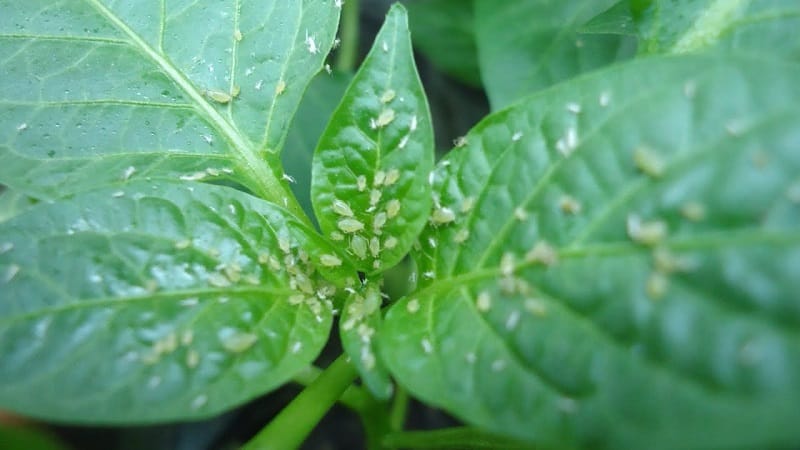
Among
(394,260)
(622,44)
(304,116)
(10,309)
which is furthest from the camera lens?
(304,116)

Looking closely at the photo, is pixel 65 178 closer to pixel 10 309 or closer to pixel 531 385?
pixel 10 309

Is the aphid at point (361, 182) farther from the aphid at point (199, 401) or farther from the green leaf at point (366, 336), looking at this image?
the aphid at point (199, 401)

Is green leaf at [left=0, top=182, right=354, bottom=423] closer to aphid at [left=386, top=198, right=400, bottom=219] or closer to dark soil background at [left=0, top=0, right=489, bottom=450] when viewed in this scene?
aphid at [left=386, top=198, right=400, bottom=219]

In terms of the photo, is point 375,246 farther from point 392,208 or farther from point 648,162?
point 648,162

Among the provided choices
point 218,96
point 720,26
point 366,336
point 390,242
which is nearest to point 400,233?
point 390,242

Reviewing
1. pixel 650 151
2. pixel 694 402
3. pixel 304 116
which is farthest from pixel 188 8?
pixel 694 402

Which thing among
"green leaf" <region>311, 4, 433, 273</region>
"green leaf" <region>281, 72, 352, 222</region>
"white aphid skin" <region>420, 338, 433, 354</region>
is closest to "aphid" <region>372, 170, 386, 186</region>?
"green leaf" <region>311, 4, 433, 273</region>
